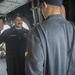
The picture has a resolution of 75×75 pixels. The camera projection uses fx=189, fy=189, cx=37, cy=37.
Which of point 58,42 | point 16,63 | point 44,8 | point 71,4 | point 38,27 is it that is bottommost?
point 16,63

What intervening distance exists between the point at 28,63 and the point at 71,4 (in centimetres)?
323

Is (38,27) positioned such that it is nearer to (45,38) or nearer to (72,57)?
(45,38)

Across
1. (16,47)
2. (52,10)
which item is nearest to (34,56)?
(52,10)

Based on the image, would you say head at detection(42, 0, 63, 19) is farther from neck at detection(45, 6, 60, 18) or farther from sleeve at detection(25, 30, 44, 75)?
sleeve at detection(25, 30, 44, 75)

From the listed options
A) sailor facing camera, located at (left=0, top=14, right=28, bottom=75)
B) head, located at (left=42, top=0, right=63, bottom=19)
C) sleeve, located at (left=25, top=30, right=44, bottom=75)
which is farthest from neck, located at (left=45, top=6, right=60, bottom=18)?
sailor facing camera, located at (left=0, top=14, right=28, bottom=75)

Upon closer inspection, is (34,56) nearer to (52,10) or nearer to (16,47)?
(52,10)

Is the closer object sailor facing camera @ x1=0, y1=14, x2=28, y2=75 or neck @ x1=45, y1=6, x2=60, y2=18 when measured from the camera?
neck @ x1=45, y1=6, x2=60, y2=18

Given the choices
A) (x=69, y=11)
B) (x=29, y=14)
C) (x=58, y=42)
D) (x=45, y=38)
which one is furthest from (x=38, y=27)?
(x=29, y=14)

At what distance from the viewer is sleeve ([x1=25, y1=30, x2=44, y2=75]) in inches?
59.6

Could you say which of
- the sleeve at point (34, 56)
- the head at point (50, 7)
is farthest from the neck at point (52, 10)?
the sleeve at point (34, 56)

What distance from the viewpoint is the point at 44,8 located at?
1.64 meters

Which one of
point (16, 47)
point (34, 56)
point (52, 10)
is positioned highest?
point (52, 10)

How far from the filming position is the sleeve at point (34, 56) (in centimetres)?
151

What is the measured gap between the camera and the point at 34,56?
1520 millimetres
